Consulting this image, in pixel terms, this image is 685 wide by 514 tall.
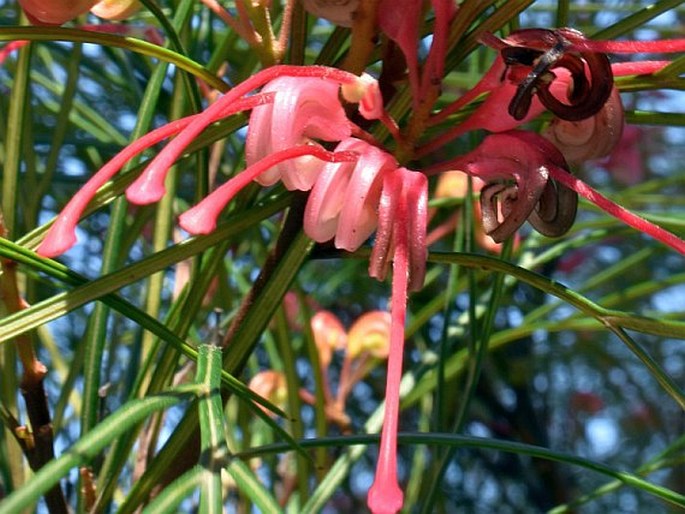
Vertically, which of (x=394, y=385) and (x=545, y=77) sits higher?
(x=545, y=77)

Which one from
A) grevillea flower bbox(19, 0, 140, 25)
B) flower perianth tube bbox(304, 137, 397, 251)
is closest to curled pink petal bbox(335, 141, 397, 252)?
flower perianth tube bbox(304, 137, 397, 251)

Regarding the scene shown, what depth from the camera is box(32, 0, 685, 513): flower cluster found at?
0.42 metres

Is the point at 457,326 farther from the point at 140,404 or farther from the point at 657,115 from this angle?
the point at 140,404

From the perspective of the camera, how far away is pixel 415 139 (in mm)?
470

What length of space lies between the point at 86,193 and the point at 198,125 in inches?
1.7

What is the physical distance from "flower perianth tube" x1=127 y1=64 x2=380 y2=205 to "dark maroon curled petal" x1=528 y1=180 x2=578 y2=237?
0.28 ft

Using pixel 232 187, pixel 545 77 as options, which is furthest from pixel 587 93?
pixel 232 187

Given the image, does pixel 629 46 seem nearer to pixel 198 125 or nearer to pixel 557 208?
pixel 557 208

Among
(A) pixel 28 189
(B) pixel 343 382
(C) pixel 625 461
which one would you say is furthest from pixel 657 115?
(C) pixel 625 461

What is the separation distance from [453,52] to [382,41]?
0.13ft

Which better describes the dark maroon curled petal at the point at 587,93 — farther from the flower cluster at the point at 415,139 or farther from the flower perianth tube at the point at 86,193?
the flower perianth tube at the point at 86,193

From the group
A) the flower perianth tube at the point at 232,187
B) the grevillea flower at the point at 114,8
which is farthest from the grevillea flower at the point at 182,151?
the grevillea flower at the point at 114,8

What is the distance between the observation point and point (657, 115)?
0.52 m

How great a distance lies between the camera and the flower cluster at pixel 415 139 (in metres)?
0.42
